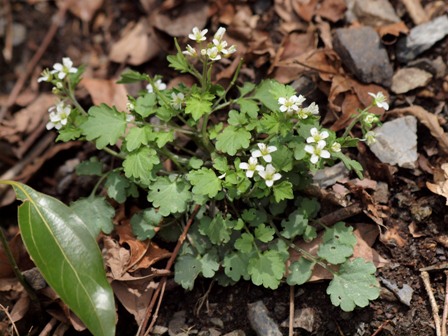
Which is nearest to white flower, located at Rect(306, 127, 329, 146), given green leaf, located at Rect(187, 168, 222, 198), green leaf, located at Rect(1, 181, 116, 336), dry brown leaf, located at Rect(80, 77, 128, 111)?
green leaf, located at Rect(187, 168, 222, 198)

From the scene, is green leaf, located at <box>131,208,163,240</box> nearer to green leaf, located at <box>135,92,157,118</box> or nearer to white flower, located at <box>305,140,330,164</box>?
green leaf, located at <box>135,92,157,118</box>

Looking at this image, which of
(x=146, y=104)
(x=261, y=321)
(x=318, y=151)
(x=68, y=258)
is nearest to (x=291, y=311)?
(x=261, y=321)

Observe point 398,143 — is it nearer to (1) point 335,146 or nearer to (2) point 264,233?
(1) point 335,146

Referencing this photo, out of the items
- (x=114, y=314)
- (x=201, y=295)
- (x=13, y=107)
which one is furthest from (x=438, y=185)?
(x=13, y=107)

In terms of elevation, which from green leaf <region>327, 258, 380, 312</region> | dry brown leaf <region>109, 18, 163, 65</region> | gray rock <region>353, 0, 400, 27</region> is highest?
dry brown leaf <region>109, 18, 163, 65</region>

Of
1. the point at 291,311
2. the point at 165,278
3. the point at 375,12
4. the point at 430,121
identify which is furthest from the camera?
the point at 375,12

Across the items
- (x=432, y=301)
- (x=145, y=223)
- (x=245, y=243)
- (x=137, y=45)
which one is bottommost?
(x=432, y=301)

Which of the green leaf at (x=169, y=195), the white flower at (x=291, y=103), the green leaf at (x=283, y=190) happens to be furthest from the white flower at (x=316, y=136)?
the green leaf at (x=169, y=195)
